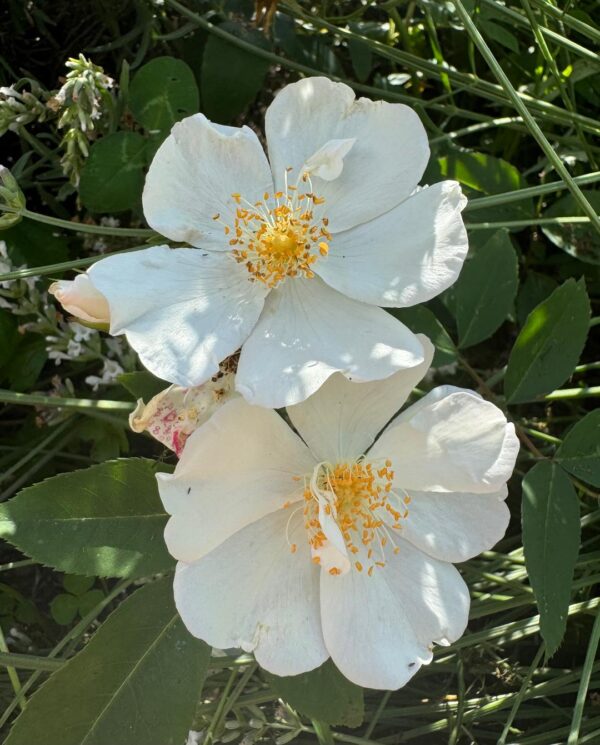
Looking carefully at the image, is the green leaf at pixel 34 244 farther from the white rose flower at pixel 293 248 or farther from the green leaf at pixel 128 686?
the green leaf at pixel 128 686

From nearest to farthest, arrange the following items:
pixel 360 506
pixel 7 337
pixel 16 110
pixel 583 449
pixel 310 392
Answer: pixel 310 392
pixel 360 506
pixel 583 449
pixel 16 110
pixel 7 337

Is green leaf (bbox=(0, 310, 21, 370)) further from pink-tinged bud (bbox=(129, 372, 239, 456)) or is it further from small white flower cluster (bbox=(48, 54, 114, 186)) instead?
pink-tinged bud (bbox=(129, 372, 239, 456))

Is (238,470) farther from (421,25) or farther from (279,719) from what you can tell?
(421,25)

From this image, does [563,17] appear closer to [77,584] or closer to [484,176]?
[484,176]

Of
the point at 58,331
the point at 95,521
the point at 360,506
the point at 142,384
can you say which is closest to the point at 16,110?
the point at 58,331

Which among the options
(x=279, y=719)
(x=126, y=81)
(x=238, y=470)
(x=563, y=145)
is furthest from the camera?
(x=563, y=145)

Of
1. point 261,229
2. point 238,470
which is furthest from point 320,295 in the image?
point 238,470
